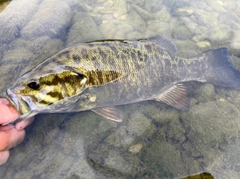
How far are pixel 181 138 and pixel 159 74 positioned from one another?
0.92 m

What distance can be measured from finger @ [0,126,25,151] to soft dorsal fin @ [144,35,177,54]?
214cm

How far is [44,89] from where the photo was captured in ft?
8.30

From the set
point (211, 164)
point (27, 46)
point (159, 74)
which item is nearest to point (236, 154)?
point (211, 164)

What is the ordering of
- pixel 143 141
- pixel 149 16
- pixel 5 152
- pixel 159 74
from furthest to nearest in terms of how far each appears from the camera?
pixel 149 16 < pixel 159 74 < pixel 143 141 < pixel 5 152

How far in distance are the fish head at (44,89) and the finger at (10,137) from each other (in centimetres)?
25

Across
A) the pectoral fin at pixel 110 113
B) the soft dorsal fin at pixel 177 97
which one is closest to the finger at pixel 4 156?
the pectoral fin at pixel 110 113

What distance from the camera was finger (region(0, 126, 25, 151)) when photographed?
2529 mm

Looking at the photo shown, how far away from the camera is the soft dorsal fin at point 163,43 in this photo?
3319 millimetres

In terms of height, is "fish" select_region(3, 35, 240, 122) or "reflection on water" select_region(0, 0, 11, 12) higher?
"reflection on water" select_region(0, 0, 11, 12)

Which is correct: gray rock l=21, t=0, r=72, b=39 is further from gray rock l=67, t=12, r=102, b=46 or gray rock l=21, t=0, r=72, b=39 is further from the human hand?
the human hand

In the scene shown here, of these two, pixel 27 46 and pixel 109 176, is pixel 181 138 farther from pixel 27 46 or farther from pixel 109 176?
pixel 27 46

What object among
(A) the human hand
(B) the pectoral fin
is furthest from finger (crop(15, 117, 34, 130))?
(B) the pectoral fin

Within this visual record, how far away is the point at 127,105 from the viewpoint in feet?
11.2

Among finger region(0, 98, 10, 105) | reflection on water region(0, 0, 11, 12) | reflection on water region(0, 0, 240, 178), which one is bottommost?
reflection on water region(0, 0, 240, 178)
